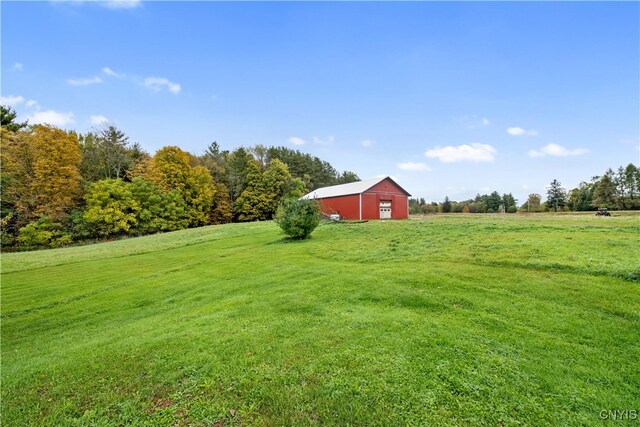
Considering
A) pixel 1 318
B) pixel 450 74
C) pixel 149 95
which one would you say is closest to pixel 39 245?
pixel 149 95

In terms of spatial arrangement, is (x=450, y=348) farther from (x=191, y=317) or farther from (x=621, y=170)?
(x=621, y=170)

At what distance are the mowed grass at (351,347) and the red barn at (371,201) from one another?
19.9 m

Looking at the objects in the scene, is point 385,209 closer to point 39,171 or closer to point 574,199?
point 39,171

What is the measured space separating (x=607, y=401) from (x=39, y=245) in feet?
120

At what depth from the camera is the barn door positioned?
94.6 feet

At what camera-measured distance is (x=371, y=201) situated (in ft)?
92.0

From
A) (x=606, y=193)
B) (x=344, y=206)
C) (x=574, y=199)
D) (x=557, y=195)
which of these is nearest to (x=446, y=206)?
(x=557, y=195)

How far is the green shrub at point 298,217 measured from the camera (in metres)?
15.5

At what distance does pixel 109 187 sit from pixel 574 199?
77.0 metres

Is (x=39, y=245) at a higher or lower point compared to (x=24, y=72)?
lower

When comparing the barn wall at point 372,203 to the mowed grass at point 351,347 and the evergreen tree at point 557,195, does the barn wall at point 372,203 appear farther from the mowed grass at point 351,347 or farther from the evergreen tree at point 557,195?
the evergreen tree at point 557,195

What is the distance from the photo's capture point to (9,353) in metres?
4.86

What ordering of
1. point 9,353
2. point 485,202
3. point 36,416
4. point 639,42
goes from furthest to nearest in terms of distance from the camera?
point 485,202 → point 639,42 → point 9,353 → point 36,416

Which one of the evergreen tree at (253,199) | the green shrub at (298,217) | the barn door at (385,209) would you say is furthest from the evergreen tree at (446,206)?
the green shrub at (298,217)
